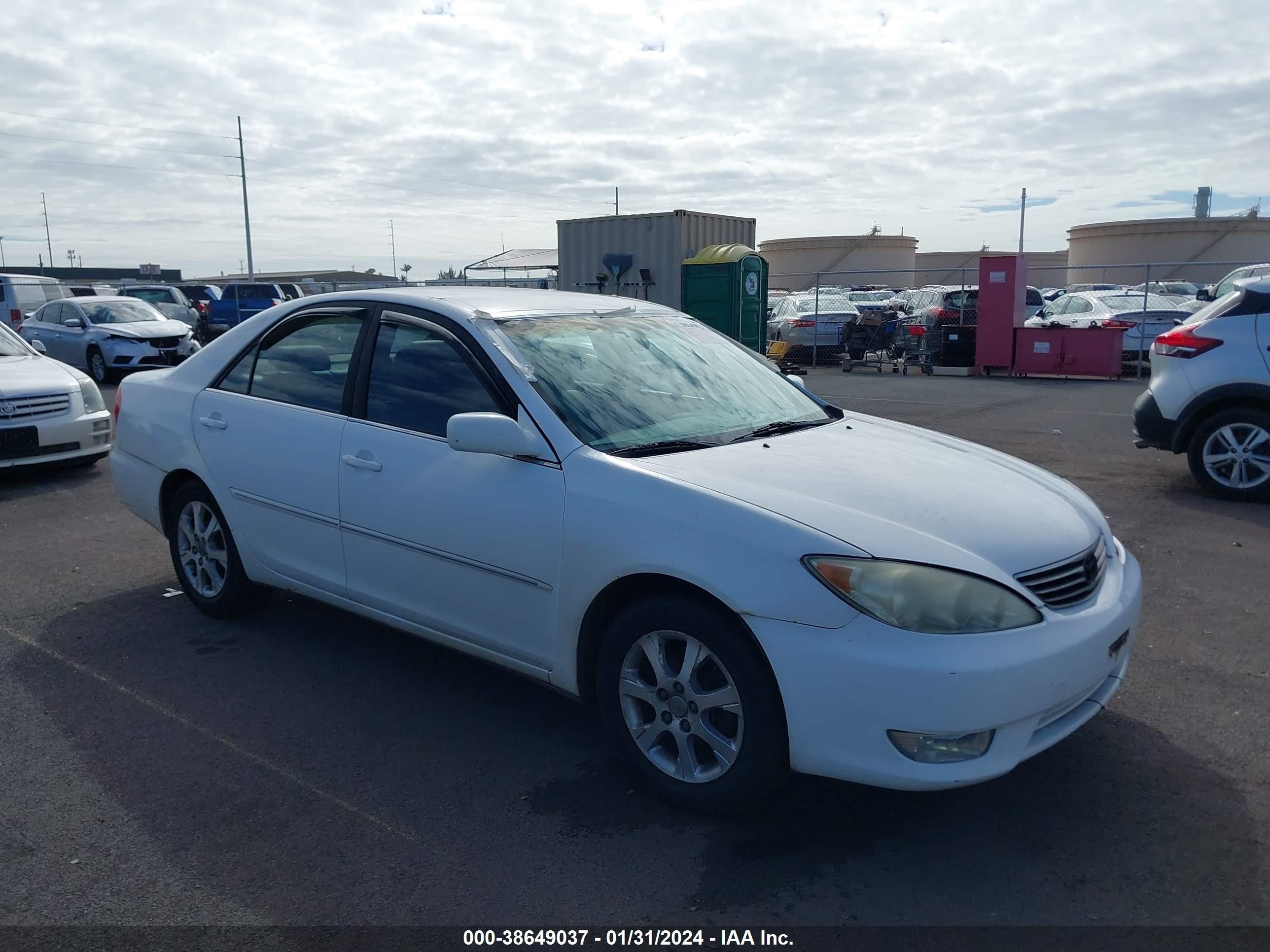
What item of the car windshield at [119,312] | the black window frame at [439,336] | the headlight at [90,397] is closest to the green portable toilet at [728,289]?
the headlight at [90,397]

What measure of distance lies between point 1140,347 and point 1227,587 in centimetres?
1421

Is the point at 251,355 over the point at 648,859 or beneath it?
over

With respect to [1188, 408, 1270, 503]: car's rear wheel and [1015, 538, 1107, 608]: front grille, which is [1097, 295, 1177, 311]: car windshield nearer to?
[1188, 408, 1270, 503]: car's rear wheel

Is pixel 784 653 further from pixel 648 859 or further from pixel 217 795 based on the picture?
pixel 217 795

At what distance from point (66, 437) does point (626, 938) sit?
7966 millimetres

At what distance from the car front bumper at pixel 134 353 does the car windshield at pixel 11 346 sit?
851 centimetres

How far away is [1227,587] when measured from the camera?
568 cm

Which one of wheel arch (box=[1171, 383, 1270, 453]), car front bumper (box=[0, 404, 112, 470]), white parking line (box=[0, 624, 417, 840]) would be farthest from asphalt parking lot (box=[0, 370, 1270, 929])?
car front bumper (box=[0, 404, 112, 470])

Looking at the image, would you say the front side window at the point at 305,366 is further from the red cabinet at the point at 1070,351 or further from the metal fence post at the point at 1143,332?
the metal fence post at the point at 1143,332

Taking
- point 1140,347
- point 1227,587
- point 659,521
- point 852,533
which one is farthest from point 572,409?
point 1140,347

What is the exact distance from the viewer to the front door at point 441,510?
3613mm

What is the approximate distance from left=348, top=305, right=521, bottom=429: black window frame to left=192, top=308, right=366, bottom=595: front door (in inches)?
3.9

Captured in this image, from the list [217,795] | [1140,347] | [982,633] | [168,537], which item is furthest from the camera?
[1140,347]

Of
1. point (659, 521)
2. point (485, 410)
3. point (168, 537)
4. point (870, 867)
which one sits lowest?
point (870, 867)
